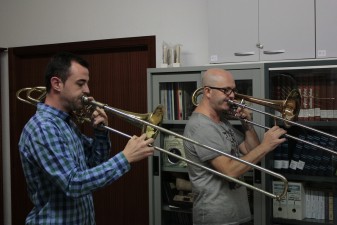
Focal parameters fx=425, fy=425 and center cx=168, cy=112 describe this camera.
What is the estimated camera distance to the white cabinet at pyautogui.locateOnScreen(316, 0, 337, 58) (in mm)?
2301

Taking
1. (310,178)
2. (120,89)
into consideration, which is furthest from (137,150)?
(120,89)

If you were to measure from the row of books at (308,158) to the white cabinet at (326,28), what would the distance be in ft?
1.67

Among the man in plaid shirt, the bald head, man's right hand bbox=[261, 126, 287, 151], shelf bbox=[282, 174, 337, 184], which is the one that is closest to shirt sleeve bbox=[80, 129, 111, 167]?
the man in plaid shirt

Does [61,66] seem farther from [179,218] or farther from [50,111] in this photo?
[179,218]

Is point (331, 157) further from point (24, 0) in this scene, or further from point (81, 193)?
point (24, 0)

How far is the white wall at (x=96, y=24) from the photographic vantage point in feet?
10.2

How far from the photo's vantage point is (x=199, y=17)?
10.1ft

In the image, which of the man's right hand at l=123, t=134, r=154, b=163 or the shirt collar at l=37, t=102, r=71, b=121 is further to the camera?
the shirt collar at l=37, t=102, r=71, b=121

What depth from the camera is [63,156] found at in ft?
5.34

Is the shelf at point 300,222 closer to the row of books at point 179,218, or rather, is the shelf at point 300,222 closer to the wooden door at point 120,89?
the row of books at point 179,218

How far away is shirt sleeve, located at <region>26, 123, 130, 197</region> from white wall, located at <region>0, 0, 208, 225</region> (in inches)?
63.7

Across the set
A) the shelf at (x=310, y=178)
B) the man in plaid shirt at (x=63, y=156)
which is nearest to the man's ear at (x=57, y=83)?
the man in plaid shirt at (x=63, y=156)

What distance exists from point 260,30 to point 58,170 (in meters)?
1.47

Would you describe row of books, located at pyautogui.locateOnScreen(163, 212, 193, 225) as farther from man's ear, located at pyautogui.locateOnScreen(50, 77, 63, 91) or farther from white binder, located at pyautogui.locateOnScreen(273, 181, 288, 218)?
man's ear, located at pyautogui.locateOnScreen(50, 77, 63, 91)
